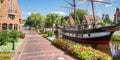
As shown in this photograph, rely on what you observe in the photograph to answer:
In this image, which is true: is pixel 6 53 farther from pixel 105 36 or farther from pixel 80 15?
pixel 80 15

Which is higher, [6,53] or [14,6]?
[14,6]

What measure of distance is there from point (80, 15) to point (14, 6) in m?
74.8

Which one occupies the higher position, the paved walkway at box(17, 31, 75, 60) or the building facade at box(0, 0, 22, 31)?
the building facade at box(0, 0, 22, 31)

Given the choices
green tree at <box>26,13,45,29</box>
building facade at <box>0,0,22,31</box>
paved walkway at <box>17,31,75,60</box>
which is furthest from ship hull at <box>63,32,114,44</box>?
green tree at <box>26,13,45,29</box>

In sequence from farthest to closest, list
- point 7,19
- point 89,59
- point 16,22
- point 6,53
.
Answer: point 16,22 → point 7,19 → point 6,53 → point 89,59

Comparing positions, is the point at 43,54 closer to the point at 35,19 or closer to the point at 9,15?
the point at 9,15

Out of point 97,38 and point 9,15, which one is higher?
point 9,15

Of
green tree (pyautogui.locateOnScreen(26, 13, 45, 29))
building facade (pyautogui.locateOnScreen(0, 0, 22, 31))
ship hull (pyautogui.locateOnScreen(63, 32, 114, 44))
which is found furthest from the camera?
green tree (pyautogui.locateOnScreen(26, 13, 45, 29))

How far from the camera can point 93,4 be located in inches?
1615

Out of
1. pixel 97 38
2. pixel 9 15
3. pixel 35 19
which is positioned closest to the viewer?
pixel 97 38

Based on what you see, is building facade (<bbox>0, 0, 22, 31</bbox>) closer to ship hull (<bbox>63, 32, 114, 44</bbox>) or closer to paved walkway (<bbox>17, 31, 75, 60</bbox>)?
ship hull (<bbox>63, 32, 114, 44</bbox>)

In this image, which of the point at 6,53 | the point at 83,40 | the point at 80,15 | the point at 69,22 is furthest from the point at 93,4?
the point at 80,15

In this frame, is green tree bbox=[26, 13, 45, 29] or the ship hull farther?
green tree bbox=[26, 13, 45, 29]

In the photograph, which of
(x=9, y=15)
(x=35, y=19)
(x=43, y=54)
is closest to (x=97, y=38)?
(x=43, y=54)
